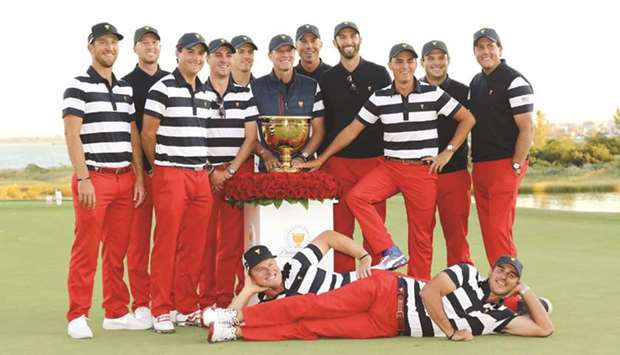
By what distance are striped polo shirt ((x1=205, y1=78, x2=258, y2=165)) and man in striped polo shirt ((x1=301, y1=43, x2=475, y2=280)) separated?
0.99 m

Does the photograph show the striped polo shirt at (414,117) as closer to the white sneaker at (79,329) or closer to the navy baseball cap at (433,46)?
the navy baseball cap at (433,46)

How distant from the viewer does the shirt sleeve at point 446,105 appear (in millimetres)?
7422

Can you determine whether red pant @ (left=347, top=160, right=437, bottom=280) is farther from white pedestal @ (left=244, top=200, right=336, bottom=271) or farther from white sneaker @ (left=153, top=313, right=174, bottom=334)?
white sneaker @ (left=153, top=313, right=174, bottom=334)

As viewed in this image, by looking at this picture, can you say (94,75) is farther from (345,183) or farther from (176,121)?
(345,183)

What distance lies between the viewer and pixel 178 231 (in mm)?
6859

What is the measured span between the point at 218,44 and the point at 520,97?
8.11 ft

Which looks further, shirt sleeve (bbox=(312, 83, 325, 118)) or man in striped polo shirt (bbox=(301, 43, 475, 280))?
shirt sleeve (bbox=(312, 83, 325, 118))

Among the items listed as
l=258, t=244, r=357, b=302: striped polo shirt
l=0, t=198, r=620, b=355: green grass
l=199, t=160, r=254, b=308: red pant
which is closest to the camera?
l=0, t=198, r=620, b=355: green grass

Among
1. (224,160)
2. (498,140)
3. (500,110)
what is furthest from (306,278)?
(500,110)

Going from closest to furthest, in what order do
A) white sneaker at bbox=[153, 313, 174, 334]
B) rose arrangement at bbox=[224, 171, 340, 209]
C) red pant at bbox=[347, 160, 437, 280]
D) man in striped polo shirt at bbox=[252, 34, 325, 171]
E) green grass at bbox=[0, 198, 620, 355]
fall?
green grass at bbox=[0, 198, 620, 355]
white sneaker at bbox=[153, 313, 174, 334]
rose arrangement at bbox=[224, 171, 340, 209]
red pant at bbox=[347, 160, 437, 280]
man in striped polo shirt at bbox=[252, 34, 325, 171]

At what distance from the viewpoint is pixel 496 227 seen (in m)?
7.55

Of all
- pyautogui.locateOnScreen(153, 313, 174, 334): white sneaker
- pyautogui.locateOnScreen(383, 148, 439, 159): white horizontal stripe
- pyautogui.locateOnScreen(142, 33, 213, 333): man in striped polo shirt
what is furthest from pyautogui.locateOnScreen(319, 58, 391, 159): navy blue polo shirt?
pyautogui.locateOnScreen(153, 313, 174, 334): white sneaker

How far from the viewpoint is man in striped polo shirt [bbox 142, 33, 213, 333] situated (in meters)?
6.72

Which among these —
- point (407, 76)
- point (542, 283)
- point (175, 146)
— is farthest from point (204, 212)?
point (542, 283)
